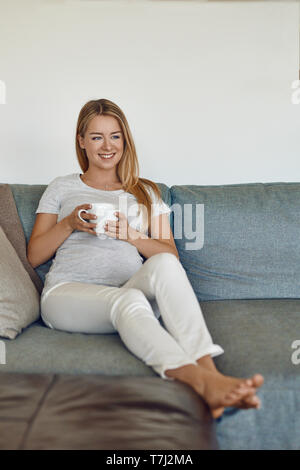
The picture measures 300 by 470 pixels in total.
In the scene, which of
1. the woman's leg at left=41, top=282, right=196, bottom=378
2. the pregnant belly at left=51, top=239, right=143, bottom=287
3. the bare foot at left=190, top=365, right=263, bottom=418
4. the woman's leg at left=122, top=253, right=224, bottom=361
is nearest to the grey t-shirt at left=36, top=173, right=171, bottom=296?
the pregnant belly at left=51, top=239, right=143, bottom=287

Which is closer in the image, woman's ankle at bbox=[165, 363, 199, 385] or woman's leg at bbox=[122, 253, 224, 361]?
woman's ankle at bbox=[165, 363, 199, 385]

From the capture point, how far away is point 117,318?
4.52 ft

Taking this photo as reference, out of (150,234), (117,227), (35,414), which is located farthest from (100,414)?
(150,234)

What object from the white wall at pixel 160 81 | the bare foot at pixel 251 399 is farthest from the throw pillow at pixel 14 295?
the white wall at pixel 160 81

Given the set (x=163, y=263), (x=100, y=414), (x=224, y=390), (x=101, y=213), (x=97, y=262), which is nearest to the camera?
(x=100, y=414)

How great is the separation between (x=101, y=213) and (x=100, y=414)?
75 cm

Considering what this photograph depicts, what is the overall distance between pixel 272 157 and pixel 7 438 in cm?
191

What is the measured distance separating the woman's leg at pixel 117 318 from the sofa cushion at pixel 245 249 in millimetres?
528

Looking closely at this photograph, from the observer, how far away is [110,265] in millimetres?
1698

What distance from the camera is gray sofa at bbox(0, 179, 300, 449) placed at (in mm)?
1279

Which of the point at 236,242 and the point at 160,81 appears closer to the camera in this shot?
the point at 236,242

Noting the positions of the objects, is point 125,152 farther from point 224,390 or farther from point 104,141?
point 224,390

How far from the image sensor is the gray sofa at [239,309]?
128 cm

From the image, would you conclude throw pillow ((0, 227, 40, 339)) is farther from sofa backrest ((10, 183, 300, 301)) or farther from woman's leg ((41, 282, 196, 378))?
sofa backrest ((10, 183, 300, 301))
